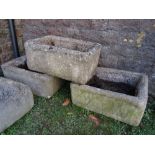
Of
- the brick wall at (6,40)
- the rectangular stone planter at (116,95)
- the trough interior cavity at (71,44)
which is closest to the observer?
the rectangular stone planter at (116,95)

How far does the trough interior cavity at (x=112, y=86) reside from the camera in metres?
2.17

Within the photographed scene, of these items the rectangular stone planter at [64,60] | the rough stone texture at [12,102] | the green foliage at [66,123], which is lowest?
the green foliage at [66,123]

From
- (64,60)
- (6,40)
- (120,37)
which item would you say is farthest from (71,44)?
(6,40)

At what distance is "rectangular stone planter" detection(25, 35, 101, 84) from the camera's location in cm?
195

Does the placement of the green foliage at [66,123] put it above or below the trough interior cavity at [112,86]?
below

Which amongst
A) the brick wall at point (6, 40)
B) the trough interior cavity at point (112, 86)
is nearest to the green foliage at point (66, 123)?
the trough interior cavity at point (112, 86)

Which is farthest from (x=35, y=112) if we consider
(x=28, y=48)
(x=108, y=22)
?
(x=108, y=22)

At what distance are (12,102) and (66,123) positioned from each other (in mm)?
601

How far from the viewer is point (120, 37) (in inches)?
91.7

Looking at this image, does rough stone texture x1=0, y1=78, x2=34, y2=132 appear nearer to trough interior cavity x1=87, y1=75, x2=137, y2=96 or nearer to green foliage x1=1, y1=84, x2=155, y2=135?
green foliage x1=1, y1=84, x2=155, y2=135

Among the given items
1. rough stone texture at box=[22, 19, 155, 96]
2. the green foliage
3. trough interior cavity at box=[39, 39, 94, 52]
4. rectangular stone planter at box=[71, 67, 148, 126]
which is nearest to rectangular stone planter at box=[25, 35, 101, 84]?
trough interior cavity at box=[39, 39, 94, 52]

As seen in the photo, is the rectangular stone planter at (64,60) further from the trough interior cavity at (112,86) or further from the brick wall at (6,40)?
the brick wall at (6,40)

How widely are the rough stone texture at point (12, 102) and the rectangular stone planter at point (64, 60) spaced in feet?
1.07

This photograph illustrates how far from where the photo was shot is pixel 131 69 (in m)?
2.44
